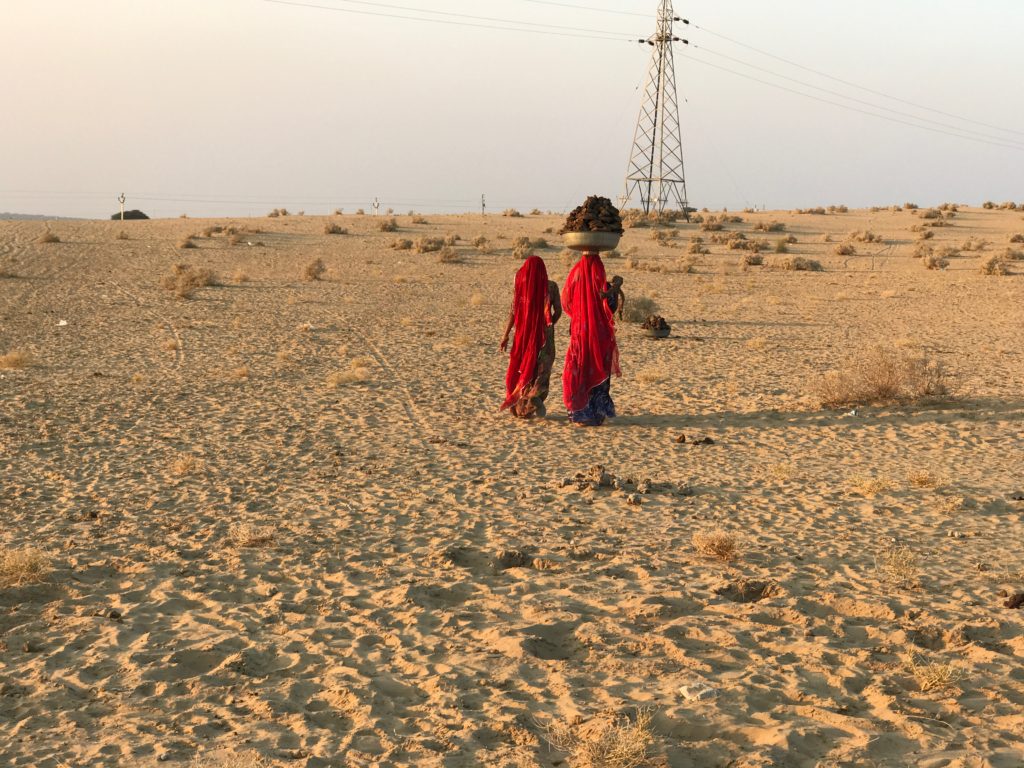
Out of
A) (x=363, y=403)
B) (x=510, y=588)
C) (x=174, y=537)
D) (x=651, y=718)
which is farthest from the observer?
(x=363, y=403)

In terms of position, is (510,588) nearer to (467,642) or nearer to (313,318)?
(467,642)

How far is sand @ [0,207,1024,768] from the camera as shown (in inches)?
168

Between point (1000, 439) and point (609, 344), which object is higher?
point (609, 344)

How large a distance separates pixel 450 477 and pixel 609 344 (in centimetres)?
277

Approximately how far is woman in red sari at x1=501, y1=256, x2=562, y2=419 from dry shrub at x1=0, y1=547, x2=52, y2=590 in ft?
19.0

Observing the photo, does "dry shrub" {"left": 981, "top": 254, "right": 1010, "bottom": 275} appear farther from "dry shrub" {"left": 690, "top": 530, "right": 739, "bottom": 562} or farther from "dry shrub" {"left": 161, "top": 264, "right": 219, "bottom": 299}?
"dry shrub" {"left": 690, "top": 530, "right": 739, "bottom": 562}

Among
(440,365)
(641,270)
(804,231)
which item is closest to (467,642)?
(440,365)

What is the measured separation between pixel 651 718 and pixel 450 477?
15.5ft

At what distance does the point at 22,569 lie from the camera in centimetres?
586

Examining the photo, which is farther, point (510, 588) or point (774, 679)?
point (510, 588)

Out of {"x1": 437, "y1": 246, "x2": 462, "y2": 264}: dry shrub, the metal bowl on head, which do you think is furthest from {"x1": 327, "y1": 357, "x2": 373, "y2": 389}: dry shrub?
{"x1": 437, "y1": 246, "x2": 462, "y2": 264}: dry shrub

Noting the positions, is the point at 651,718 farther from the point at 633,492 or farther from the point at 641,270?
the point at 641,270

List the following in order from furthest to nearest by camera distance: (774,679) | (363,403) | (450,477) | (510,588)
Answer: (363,403) → (450,477) → (510,588) → (774,679)

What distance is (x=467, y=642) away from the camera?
204 inches
